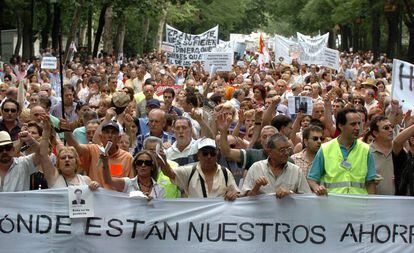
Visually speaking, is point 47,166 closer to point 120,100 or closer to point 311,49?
point 120,100

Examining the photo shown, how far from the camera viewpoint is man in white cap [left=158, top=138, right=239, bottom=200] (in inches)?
339

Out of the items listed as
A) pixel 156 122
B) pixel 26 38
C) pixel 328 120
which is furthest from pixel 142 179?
pixel 26 38

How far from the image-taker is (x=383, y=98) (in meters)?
15.0

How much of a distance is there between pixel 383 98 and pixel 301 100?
201 cm

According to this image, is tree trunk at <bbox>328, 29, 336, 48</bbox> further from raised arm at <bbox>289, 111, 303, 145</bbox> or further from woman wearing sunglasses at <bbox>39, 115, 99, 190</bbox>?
woman wearing sunglasses at <bbox>39, 115, 99, 190</bbox>

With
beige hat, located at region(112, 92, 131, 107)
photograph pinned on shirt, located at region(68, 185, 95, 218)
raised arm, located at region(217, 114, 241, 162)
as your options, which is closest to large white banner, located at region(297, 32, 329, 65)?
beige hat, located at region(112, 92, 131, 107)

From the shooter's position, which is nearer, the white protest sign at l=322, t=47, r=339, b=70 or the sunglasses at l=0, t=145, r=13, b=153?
the sunglasses at l=0, t=145, r=13, b=153

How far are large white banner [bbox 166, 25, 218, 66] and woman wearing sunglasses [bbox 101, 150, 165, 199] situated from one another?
14.5 metres

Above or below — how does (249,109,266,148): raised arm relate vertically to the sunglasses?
above

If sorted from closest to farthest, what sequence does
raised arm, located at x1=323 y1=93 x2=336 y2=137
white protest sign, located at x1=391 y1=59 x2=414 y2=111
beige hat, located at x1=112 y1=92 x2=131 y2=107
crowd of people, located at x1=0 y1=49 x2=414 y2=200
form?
1. crowd of people, located at x1=0 y1=49 x2=414 y2=200
2. white protest sign, located at x1=391 y1=59 x2=414 y2=111
3. raised arm, located at x1=323 y1=93 x2=336 y2=137
4. beige hat, located at x1=112 y1=92 x2=131 y2=107

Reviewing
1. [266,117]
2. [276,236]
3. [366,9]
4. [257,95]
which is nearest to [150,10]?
[366,9]

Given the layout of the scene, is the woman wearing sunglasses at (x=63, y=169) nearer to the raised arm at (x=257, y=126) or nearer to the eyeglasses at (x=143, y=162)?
the eyeglasses at (x=143, y=162)

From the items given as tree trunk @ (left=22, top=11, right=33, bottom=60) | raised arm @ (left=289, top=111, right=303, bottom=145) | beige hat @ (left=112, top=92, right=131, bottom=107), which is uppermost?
tree trunk @ (left=22, top=11, right=33, bottom=60)

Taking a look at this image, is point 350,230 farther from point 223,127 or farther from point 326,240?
point 223,127
